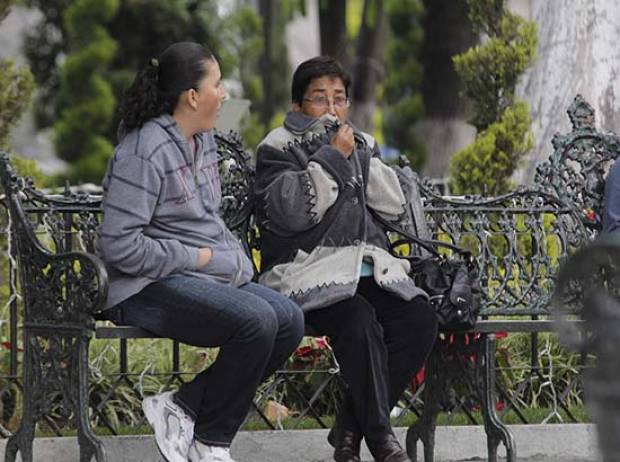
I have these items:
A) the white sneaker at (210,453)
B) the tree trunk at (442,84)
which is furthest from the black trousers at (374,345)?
the tree trunk at (442,84)

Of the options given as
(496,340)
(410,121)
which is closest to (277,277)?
(496,340)

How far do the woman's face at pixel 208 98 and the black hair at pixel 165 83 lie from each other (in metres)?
0.02

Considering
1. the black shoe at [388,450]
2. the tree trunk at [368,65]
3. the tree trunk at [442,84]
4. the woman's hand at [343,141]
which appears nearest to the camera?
the black shoe at [388,450]

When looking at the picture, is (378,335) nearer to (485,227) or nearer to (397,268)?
(397,268)

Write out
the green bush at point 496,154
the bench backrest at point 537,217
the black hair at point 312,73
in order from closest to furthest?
the black hair at point 312,73
the bench backrest at point 537,217
the green bush at point 496,154

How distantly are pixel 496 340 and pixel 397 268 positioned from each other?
5.06 feet

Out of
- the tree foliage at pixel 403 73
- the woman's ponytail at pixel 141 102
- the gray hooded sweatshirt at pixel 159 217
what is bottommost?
the tree foliage at pixel 403 73

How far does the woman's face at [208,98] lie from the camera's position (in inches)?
238

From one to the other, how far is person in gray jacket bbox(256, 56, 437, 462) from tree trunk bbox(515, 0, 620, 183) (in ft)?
9.26

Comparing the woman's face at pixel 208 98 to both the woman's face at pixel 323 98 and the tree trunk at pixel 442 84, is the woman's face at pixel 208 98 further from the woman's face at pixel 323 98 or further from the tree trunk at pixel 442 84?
the tree trunk at pixel 442 84

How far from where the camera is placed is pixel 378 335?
19.8 feet

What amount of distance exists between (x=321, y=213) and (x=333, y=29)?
53.9ft

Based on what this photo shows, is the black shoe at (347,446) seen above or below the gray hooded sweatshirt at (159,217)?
below

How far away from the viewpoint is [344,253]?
20.3ft
